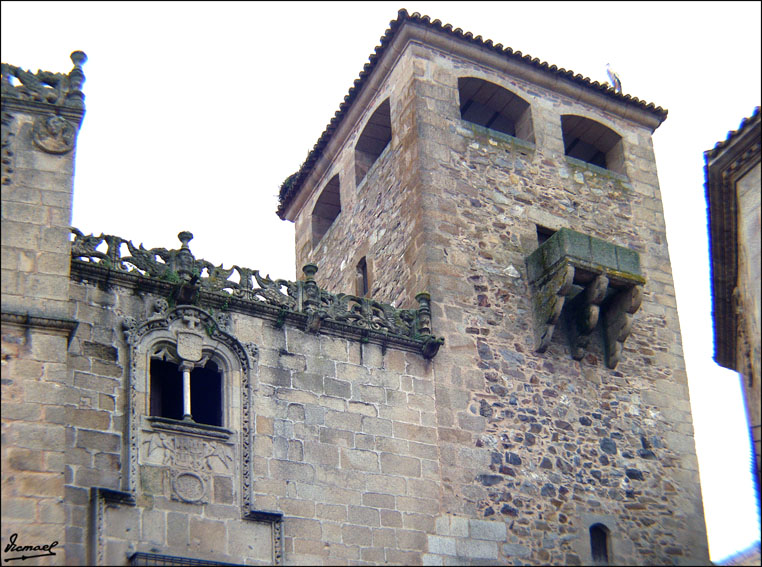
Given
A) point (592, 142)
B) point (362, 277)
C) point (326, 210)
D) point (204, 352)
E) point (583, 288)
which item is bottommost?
point (204, 352)

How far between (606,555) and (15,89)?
29.6ft

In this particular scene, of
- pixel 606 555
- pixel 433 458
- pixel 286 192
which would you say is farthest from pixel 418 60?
pixel 606 555

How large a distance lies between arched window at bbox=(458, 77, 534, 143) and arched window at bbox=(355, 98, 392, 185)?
122 cm

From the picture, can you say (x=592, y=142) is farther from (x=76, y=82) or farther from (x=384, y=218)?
(x=76, y=82)

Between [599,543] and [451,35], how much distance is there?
781cm

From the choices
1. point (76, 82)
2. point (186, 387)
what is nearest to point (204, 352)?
point (186, 387)

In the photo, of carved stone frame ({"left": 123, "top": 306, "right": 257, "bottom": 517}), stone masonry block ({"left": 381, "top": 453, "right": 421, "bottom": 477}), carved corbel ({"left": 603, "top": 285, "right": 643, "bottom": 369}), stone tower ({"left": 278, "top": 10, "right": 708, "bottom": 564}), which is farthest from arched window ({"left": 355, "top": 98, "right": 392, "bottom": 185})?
stone masonry block ({"left": 381, "top": 453, "right": 421, "bottom": 477})

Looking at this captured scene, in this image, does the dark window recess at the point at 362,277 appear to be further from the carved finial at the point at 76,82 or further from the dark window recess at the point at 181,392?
the carved finial at the point at 76,82

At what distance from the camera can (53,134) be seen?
13594 mm

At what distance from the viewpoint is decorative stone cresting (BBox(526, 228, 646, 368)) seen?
16.6 m

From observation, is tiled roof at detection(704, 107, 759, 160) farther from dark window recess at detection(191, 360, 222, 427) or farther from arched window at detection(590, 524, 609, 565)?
dark window recess at detection(191, 360, 222, 427)

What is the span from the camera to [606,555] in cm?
1556

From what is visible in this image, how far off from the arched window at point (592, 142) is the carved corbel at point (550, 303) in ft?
12.0

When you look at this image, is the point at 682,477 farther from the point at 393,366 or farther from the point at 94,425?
the point at 94,425
